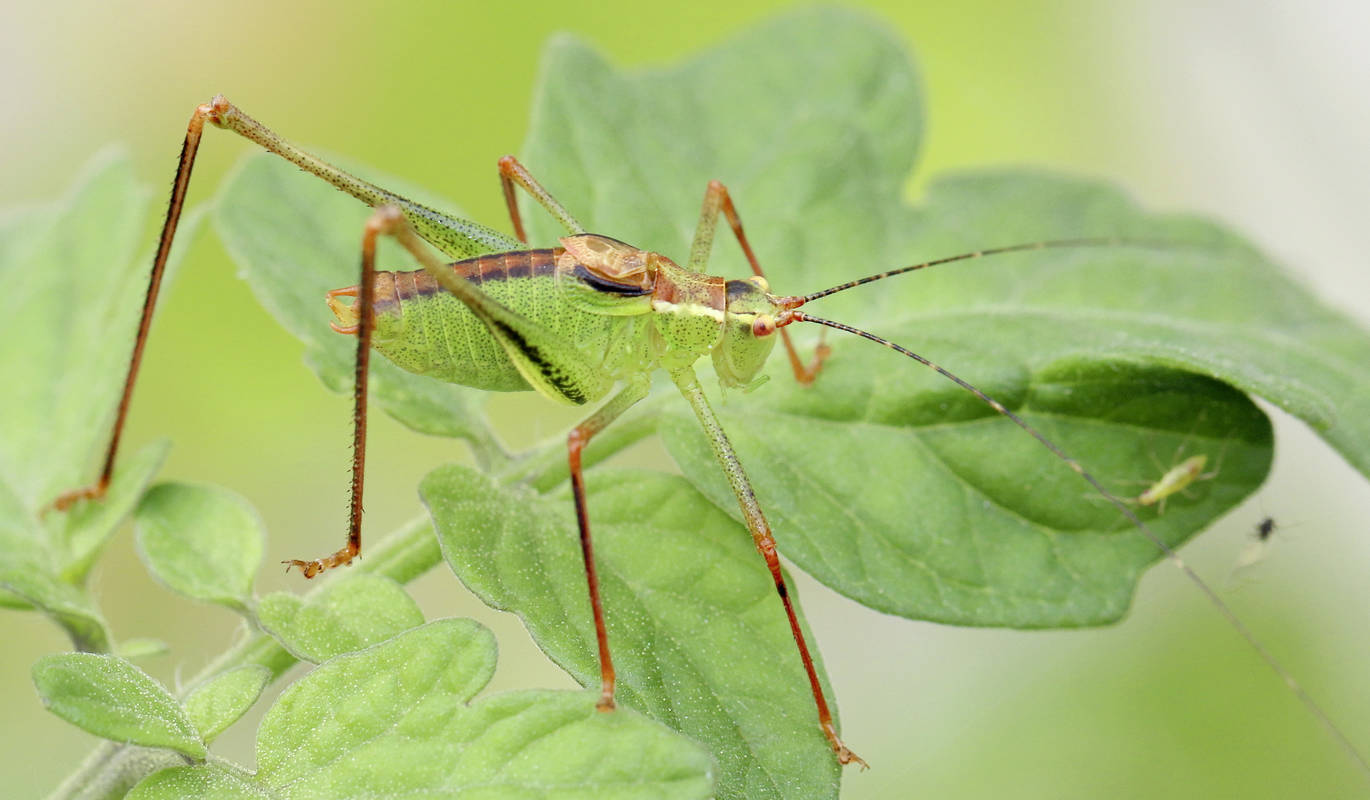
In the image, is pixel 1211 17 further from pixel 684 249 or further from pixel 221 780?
pixel 221 780

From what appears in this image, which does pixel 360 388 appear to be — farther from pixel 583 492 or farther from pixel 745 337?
pixel 745 337

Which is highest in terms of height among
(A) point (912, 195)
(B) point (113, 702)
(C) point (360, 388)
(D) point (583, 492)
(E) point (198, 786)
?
(A) point (912, 195)

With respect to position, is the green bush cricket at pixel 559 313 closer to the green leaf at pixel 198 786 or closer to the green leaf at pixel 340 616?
the green leaf at pixel 340 616

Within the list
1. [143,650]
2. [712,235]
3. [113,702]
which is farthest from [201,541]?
[712,235]

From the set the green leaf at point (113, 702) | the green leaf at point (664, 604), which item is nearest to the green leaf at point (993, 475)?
the green leaf at point (664, 604)

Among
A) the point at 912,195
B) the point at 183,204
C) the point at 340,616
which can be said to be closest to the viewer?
the point at 340,616

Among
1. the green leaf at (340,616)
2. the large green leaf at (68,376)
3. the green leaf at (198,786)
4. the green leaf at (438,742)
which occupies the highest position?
the large green leaf at (68,376)
